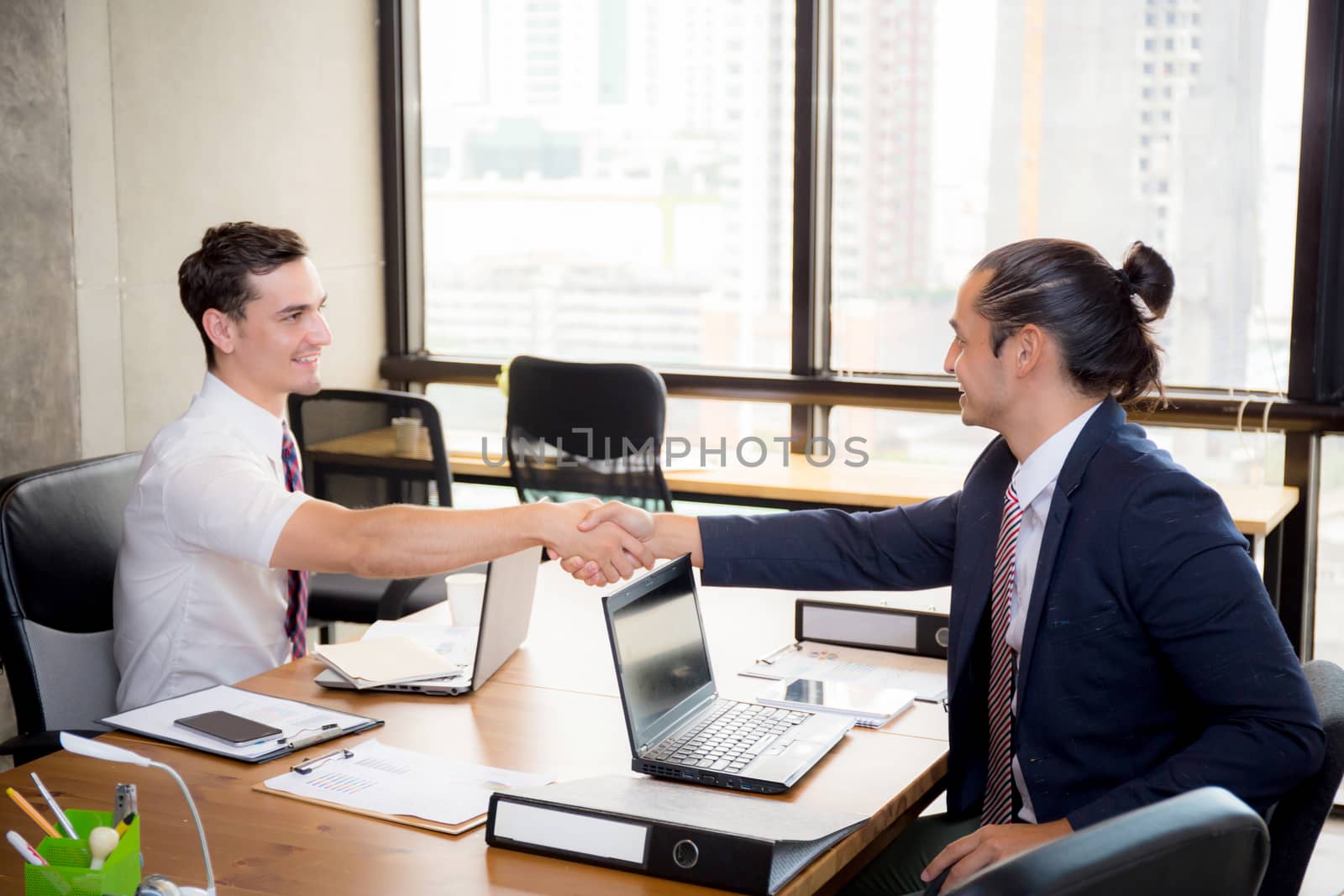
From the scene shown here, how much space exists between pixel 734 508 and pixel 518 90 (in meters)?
1.76

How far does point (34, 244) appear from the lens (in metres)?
3.52

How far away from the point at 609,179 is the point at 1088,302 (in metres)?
3.26

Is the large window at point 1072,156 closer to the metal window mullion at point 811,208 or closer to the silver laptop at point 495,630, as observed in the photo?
the metal window mullion at point 811,208

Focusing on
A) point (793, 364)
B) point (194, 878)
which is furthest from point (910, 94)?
point (194, 878)

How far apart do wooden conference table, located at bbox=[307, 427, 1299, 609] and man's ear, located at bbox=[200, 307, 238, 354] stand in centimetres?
128

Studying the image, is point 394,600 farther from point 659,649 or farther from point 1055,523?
point 1055,523

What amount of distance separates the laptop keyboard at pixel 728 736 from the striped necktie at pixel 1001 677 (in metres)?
0.26

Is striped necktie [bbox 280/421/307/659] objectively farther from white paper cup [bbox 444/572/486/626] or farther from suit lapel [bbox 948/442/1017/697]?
suit lapel [bbox 948/442/1017/697]

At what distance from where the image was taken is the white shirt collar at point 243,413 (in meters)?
2.42

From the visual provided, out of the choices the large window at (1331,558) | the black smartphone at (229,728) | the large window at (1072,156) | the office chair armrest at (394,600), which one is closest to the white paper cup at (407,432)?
the office chair armrest at (394,600)

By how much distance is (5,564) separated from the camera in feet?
7.07

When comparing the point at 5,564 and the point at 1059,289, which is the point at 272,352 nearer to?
the point at 5,564

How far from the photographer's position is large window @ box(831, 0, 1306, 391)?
13.0ft

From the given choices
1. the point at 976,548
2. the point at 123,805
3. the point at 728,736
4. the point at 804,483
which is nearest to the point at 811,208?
the point at 804,483
